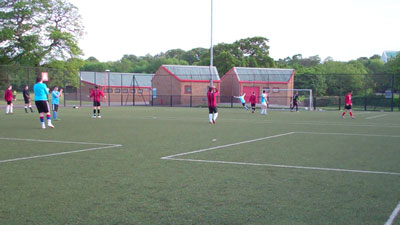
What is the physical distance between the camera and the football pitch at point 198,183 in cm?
469

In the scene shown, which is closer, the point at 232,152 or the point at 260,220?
the point at 260,220

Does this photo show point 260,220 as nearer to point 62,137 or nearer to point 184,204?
point 184,204

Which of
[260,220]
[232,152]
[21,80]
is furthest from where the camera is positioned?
[21,80]

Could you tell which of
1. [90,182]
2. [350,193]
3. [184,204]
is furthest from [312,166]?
[90,182]

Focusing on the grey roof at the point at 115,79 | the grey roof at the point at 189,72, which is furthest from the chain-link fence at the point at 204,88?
the grey roof at the point at 115,79

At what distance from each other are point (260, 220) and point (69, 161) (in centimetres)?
507

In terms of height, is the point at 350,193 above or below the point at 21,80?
below

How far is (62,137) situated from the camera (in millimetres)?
12812

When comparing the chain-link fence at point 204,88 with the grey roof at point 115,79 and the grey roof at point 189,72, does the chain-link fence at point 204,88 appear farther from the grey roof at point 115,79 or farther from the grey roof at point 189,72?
the grey roof at point 115,79

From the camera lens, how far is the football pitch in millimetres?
4688

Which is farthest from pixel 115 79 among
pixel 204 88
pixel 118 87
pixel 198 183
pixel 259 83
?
pixel 198 183

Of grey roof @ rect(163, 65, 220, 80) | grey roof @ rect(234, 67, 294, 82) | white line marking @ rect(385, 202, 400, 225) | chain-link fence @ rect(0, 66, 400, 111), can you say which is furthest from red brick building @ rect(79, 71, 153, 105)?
white line marking @ rect(385, 202, 400, 225)

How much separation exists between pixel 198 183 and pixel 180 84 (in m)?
46.8

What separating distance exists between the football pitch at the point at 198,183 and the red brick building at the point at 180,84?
135 ft
